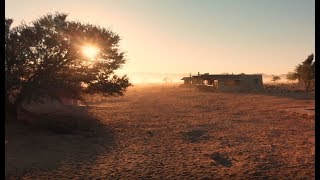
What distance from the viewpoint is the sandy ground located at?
40.0ft

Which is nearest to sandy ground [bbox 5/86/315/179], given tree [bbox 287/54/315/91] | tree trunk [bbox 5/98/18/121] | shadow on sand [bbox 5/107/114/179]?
shadow on sand [bbox 5/107/114/179]

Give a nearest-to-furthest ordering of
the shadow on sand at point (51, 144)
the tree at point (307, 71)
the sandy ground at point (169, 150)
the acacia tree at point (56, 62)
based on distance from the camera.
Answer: the sandy ground at point (169, 150)
the shadow on sand at point (51, 144)
the acacia tree at point (56, 62)
the tree at point (307, 71)

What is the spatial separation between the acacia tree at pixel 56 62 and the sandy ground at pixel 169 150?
2448 mm

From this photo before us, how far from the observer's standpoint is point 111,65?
26156 mm

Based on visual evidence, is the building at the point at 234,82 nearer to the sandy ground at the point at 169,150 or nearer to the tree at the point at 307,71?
the tree at the point at 307,71

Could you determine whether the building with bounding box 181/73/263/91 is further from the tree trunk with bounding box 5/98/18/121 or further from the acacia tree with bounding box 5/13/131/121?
the tree trunk with bounding box 5/98/18/121

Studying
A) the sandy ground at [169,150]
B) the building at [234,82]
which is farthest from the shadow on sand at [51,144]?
the building at [234,82]

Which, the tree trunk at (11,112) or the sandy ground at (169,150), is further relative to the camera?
the tree trunk at (11,112)

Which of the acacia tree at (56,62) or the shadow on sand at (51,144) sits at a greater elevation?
the acacia tree at (56,62)

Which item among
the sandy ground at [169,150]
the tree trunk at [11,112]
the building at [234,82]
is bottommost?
the sandy ground at [169,150]

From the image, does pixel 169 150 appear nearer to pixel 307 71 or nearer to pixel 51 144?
pixel 51 144

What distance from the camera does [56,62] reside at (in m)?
23.2

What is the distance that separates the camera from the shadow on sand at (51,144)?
529 inches

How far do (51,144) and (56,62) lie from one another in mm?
7745
